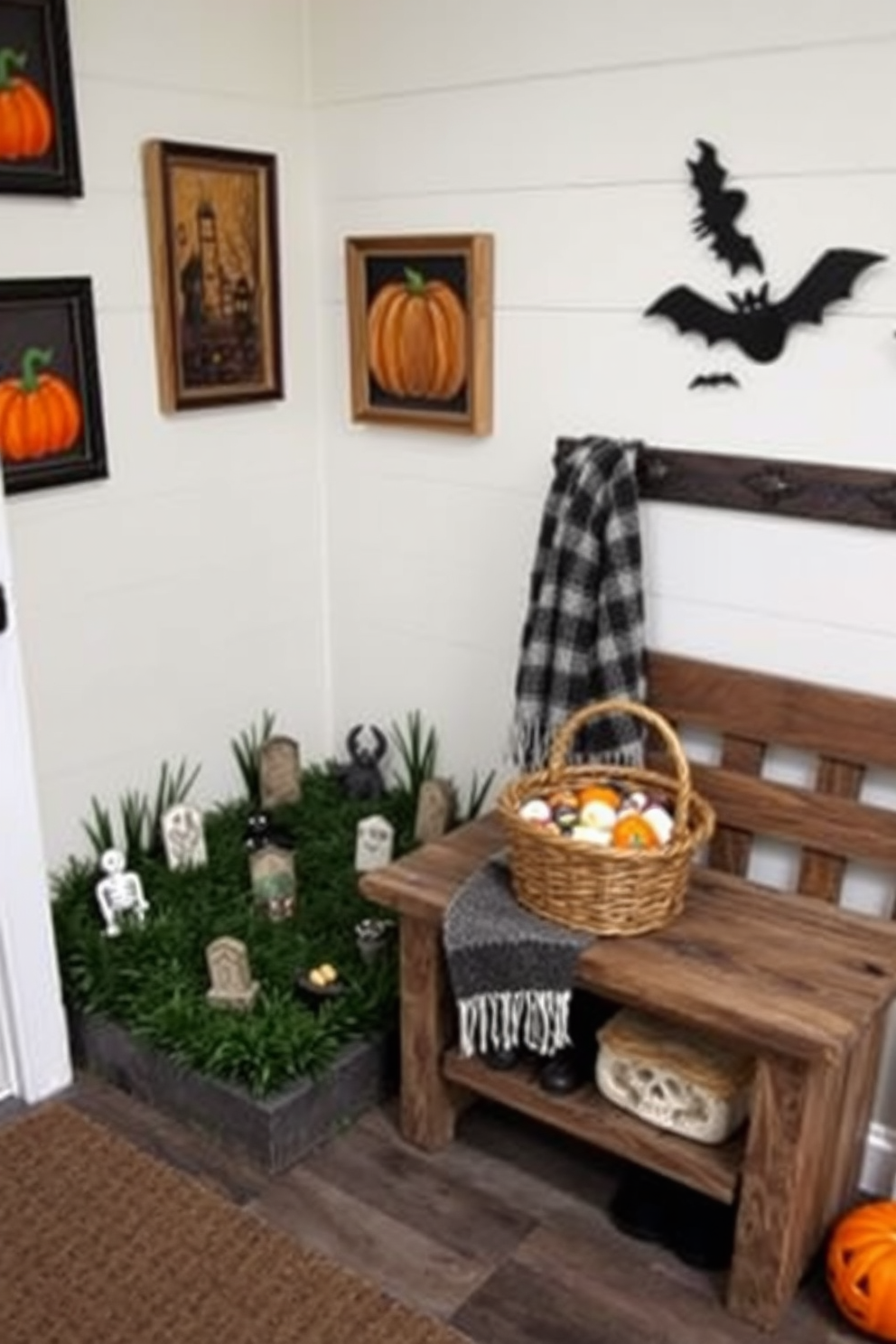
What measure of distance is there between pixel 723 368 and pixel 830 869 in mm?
839

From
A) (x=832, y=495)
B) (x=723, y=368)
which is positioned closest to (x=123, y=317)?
(x=723, y=368)

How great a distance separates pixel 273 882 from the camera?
2.44 m

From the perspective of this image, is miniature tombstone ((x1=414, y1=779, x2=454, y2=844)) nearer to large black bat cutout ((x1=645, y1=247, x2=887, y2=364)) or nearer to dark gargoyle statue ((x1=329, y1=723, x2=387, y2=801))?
dark gargoyle statue ((x1=329, y1=723, x2=387, y2=801))

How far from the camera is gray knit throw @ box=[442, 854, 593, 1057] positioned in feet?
5.89

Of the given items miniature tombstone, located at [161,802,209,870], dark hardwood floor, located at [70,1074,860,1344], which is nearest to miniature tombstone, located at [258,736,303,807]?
miniature tombstone, located at [161,802,209,870]

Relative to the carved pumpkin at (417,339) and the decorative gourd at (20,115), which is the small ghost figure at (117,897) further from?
the decorative gourd at (20,115)

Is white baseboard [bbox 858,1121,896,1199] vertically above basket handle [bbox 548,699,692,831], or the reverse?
basket handle [bbox 548,699,692,831]

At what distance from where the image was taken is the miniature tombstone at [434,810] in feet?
8.41

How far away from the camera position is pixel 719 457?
2061 millimetres

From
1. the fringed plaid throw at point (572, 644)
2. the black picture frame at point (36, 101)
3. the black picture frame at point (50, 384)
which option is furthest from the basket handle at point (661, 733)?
the black picture frame at point (36, 101)

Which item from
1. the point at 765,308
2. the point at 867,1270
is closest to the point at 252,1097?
the point at 867,1270

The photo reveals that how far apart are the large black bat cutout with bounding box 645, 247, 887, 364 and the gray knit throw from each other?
956 mm

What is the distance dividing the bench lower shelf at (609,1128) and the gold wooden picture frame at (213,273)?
1383mm

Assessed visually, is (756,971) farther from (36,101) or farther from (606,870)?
(36,101)
